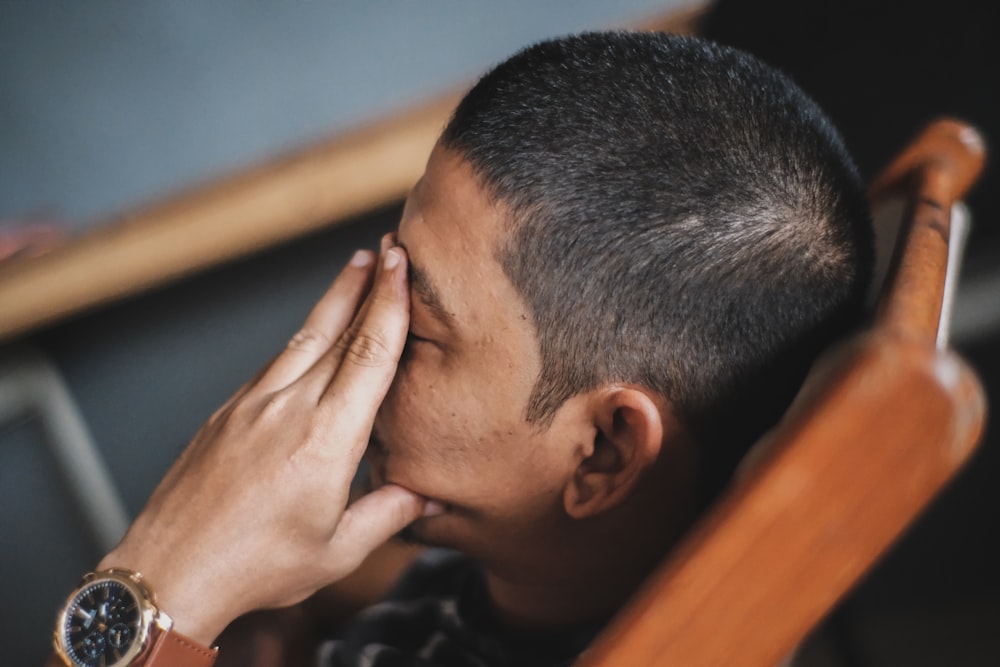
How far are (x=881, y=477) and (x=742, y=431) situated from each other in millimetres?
298

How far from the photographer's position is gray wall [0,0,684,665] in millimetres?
1609

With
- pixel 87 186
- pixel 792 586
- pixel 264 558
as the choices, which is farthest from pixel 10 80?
pixel 792 586

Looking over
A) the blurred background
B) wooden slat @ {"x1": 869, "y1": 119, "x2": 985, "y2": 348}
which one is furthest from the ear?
the blurred background

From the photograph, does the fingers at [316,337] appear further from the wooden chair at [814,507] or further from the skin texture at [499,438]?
the wooden chair at [814,507]

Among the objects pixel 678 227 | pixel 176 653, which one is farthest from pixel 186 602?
pixel 678 227

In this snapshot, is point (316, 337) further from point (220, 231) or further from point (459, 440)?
point (220, 231)

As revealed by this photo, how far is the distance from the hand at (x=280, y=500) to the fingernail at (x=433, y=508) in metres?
0.04

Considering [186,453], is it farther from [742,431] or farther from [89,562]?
[89,562]

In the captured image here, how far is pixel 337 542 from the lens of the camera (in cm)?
75

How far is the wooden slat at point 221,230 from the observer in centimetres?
155

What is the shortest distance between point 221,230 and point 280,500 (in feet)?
3.21

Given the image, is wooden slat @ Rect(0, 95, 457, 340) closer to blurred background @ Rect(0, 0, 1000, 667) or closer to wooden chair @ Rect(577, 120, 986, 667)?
blurred background @ Rect(0, 0, 1000, 667)

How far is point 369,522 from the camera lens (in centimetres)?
76

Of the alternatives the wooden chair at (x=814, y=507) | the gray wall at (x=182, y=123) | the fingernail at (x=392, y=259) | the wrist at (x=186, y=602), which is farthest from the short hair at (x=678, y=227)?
the gray wall at (x=182, y=123)
